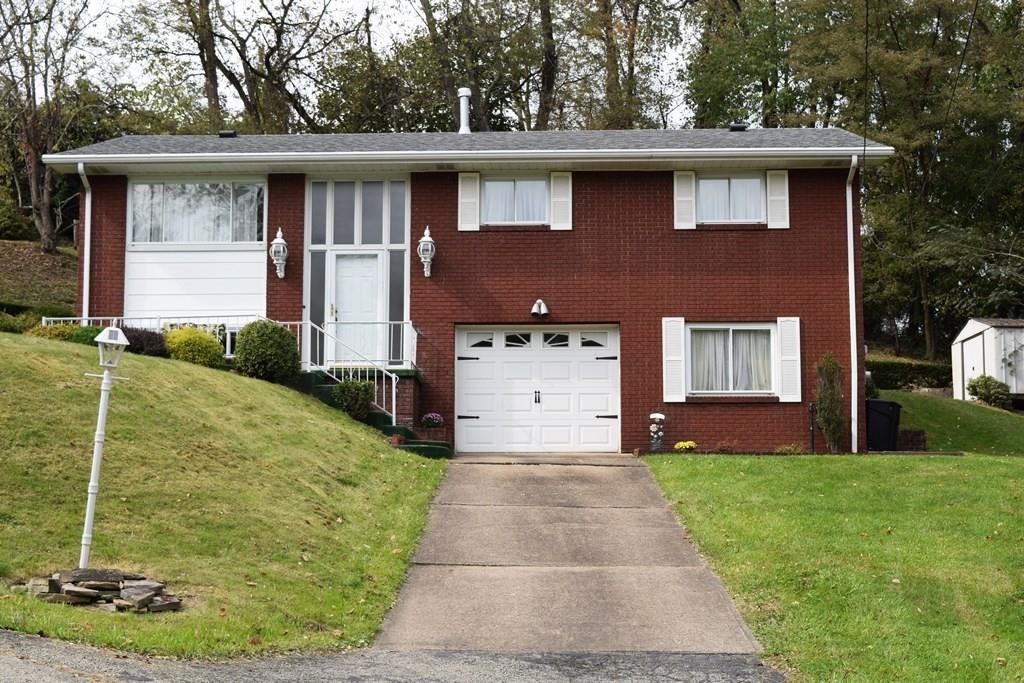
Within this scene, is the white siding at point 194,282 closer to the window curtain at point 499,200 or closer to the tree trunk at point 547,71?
the window curtain at point 499,200

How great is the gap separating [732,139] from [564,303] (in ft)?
13.7

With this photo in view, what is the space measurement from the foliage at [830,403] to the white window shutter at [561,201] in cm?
472

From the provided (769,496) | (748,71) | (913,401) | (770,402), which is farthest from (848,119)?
(769,496)

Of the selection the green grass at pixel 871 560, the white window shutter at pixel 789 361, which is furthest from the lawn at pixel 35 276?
the green grass at pixel 871 560

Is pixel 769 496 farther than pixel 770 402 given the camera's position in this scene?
No

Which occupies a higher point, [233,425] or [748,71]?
[748,71]

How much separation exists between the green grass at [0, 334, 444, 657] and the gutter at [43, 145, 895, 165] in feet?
14.7

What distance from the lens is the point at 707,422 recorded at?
18.5 metres

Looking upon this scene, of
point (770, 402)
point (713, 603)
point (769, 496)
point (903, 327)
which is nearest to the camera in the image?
point (713, 603)

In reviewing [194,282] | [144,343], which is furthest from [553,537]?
[194,282]

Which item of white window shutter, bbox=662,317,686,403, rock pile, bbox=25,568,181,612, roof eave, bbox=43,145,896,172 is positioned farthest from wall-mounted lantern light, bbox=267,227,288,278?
rock pile, bbox=25,568,181,612

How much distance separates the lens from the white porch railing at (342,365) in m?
18.0

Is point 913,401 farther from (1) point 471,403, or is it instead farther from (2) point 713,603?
(2) point 713,603

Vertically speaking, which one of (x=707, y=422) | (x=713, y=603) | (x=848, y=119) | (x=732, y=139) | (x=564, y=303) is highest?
(x=848, y=119)
